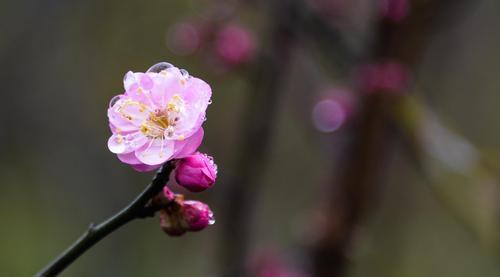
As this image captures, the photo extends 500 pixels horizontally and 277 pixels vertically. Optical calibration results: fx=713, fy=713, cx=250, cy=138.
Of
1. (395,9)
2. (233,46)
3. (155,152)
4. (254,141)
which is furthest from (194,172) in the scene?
(233,46)

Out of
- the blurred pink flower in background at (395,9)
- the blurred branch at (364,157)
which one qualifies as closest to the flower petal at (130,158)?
the blurred pink flower in background at (395,9)

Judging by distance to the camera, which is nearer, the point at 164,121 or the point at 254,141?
the point at 164,121

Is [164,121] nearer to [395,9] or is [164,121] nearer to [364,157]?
[395,9]

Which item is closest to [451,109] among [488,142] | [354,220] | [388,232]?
[488,142]

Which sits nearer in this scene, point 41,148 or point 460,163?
point 460,163

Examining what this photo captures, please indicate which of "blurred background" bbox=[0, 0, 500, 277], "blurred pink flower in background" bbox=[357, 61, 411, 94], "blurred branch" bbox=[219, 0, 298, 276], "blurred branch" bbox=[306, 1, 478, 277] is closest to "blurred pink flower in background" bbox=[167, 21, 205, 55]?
"blurred background" bbox=[0, 0, 500, 277]

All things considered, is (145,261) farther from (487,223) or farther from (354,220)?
(487,223)

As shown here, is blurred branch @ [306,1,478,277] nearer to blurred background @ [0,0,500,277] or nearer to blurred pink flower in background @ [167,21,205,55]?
blurred background @ [0,0,500,277]
